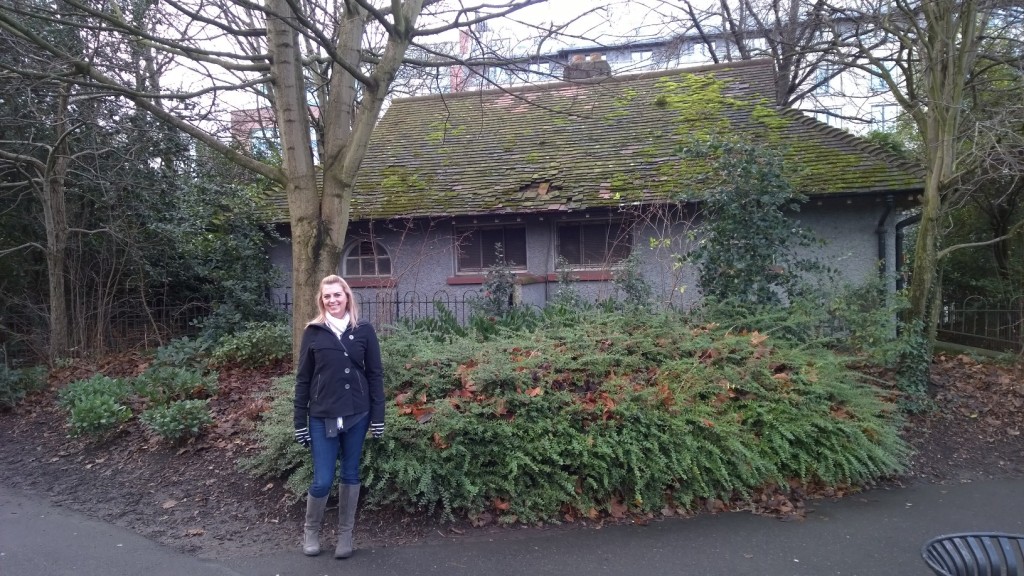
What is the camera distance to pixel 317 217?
6.23 m

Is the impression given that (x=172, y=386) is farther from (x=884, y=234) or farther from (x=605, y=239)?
(x=884, y=234)

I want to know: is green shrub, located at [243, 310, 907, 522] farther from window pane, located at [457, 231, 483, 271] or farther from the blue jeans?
window pane, located at [457, 231, 483, 271]

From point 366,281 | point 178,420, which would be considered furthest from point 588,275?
point 178,420

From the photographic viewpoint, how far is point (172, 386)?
23.5 ft

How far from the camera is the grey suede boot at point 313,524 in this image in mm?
4348

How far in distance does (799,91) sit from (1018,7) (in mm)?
12135

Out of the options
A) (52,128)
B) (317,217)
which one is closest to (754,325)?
(317,217)

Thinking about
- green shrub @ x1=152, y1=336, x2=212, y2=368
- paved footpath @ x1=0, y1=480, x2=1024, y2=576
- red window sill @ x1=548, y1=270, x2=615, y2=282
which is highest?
red window sill @ x1=548, y1=270, x2=615, y2=282

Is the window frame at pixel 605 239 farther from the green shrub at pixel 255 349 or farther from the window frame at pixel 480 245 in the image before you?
the green shrub at pixel 255 349

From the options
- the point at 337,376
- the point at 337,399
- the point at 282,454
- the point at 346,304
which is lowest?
the point at 282,454

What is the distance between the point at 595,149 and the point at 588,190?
1.72 m

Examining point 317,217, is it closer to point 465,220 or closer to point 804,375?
point 804,375

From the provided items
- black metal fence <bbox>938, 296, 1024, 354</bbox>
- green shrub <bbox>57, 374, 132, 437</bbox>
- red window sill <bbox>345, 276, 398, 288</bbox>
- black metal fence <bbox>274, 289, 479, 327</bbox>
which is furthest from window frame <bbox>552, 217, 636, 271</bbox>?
green shrub <bbox>57, 374, 132, 437</bbox>

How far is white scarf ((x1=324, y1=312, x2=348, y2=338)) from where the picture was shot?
14.0ft
